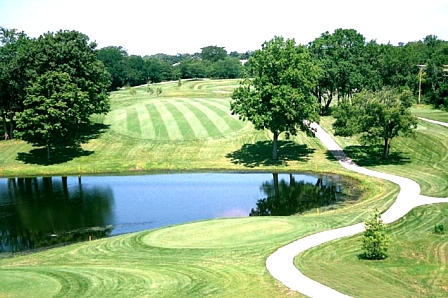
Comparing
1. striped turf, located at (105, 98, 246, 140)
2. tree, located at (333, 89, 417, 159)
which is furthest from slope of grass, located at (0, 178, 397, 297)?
striped turf, located at (105, 98, 246, 140)

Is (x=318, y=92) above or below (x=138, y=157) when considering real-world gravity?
above

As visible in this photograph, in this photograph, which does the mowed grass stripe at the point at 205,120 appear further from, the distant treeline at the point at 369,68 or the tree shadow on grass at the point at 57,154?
the tree shadow on grass at the point at 57,154

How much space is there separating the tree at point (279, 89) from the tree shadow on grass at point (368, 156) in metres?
6.76

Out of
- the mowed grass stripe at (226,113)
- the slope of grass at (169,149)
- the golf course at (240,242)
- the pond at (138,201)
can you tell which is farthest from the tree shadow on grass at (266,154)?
the mowed grass stripe at (226,113)

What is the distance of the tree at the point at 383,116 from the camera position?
4972 centimetres

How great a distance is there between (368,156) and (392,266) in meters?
35.3

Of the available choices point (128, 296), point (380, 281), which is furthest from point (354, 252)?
point (128, 296)

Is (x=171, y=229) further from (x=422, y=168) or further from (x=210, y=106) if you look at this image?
(x=210, y=106)

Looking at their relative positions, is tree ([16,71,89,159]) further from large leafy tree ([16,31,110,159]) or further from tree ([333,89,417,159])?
tree ([333,89,417,159])

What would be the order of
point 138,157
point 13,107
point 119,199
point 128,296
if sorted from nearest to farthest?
point 128,296 < point 119,199 < point 138,157 < point 13,107

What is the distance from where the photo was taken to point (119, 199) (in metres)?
44.6

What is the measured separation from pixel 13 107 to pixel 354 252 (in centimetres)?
5776

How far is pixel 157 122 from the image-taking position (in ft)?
246

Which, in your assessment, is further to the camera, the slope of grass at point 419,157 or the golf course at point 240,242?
the slope of grass at point 419,157
